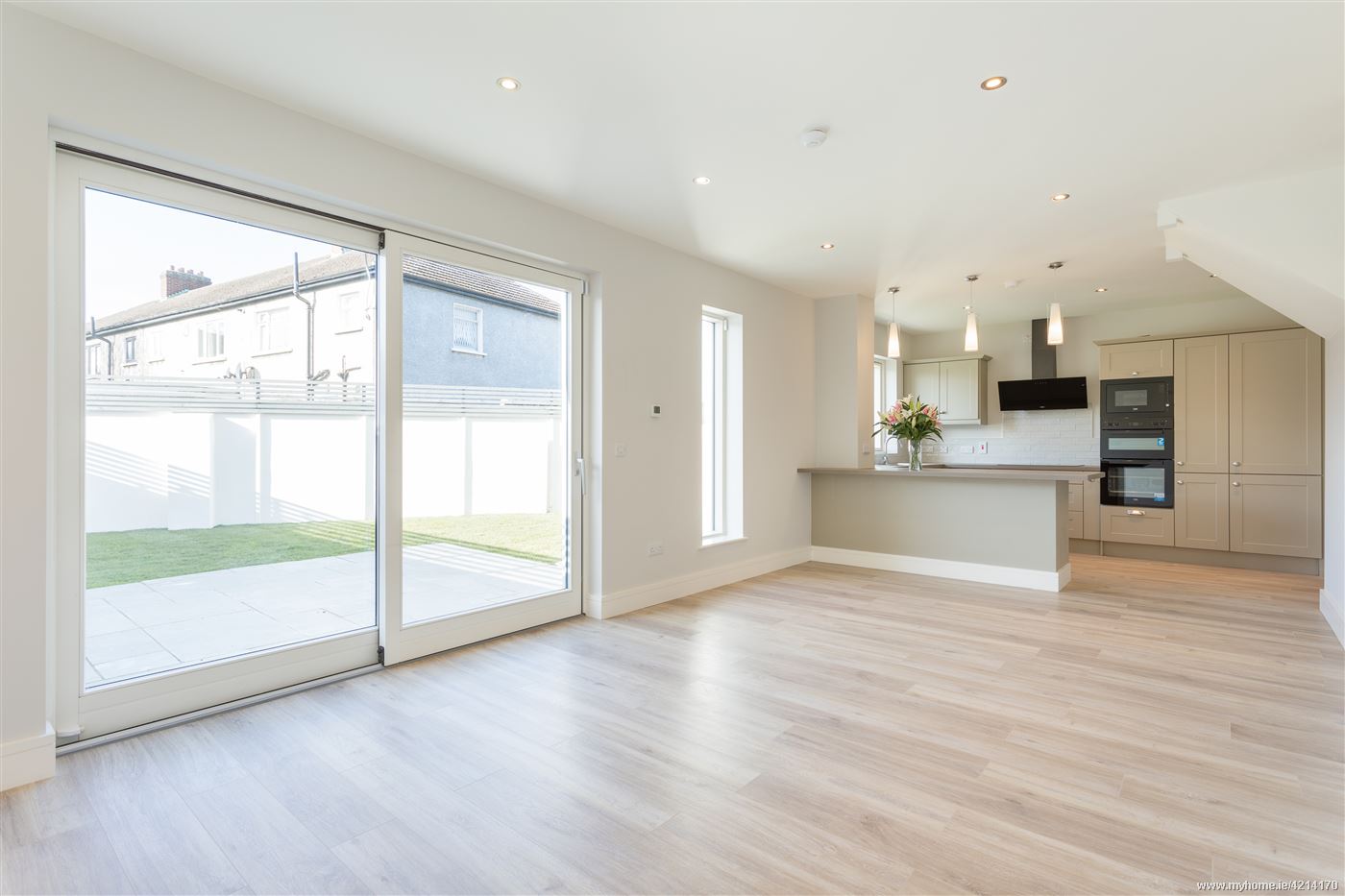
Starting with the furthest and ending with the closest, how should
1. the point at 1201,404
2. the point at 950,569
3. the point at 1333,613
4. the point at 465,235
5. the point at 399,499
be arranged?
the point at 1201,404 < the point at 950,569 < the point at 1333,613 < the point at 465,235 < the point at 399,499

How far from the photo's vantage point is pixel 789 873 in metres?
1.76

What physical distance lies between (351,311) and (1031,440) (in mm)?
7344

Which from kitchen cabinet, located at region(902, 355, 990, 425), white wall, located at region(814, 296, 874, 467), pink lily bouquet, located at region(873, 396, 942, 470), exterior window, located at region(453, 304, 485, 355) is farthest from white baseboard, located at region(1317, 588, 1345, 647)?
exterior window, located at region(453, 304, 485, 355)

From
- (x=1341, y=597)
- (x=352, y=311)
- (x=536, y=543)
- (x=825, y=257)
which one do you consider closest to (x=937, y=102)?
(x=825, y=257)

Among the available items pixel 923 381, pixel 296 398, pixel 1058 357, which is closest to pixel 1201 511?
pixel 1058 357

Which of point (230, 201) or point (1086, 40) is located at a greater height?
point (1086, 40)

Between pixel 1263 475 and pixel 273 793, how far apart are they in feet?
25.3

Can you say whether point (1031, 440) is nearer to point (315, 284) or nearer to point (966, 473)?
point (966, 473)

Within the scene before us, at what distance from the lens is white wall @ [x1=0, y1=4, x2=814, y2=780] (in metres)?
2.22

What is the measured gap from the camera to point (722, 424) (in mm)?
5742

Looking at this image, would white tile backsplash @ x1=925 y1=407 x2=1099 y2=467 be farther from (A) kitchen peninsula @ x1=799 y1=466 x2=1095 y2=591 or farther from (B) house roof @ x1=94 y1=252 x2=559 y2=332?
(B) house roof @ x1=94 y1=252 x2=559 y2=332

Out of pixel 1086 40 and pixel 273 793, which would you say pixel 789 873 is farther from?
pixel 1086 40

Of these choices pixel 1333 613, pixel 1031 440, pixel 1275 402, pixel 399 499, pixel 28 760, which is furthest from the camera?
pixel 1031 440

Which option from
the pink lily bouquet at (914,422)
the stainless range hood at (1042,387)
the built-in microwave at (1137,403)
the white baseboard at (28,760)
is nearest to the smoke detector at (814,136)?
the pink lily bouquet at (914,422)
